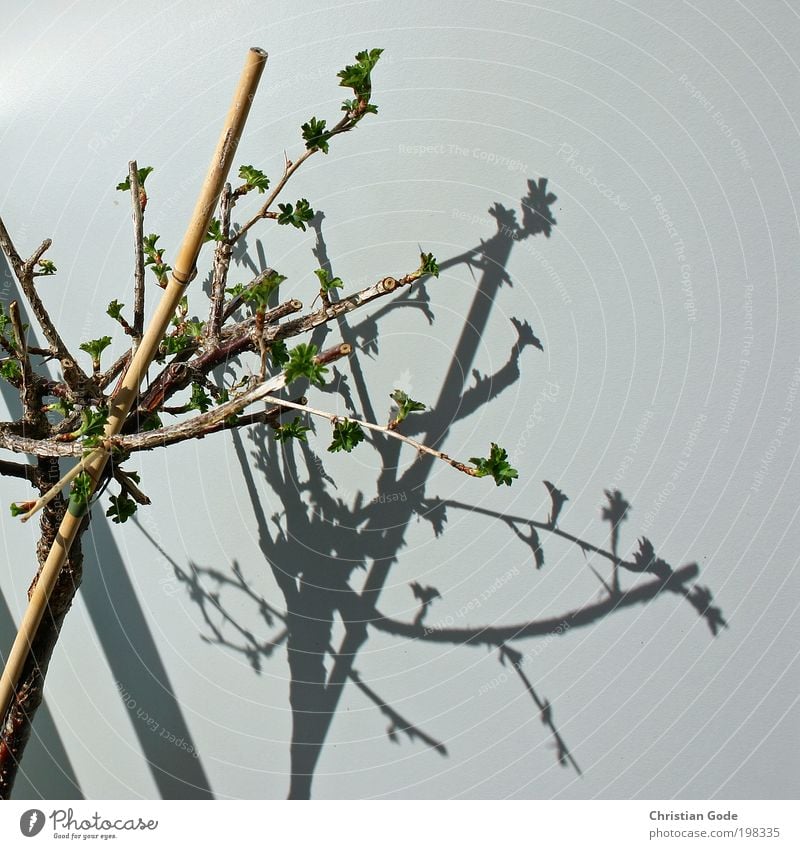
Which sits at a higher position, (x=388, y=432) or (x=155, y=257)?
(x=155, y=257)

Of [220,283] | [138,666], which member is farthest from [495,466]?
[138,666]

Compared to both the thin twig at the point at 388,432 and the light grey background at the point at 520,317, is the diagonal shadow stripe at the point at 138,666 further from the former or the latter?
the thin twig at the point at 388,432

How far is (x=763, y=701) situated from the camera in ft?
4.15

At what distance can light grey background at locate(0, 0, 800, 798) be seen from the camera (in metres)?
1.19

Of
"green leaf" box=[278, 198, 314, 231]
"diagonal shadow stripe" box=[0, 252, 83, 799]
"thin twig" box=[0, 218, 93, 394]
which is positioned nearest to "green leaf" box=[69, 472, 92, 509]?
"thin twig" box=[0, 218, 93, 394]

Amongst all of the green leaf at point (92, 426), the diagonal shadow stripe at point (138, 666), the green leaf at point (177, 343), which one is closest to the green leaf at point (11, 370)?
the green leaf at point (177, 343)

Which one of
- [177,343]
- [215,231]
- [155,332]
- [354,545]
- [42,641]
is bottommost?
[42,641]

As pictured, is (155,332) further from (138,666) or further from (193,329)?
(138,666)

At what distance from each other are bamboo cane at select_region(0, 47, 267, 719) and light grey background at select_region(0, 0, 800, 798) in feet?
1.34

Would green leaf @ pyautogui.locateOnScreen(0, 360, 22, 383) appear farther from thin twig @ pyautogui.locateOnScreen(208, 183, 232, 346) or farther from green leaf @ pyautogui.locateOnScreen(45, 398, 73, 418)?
thin twig @ pyautogui.locateOnScreen(208, 183, 232, 346)

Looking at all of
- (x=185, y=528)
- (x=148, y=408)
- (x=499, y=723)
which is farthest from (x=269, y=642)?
(x=148, y=408)

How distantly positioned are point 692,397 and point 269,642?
772 mm

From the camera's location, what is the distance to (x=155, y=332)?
0.94m

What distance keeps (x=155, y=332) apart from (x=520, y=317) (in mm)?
549
